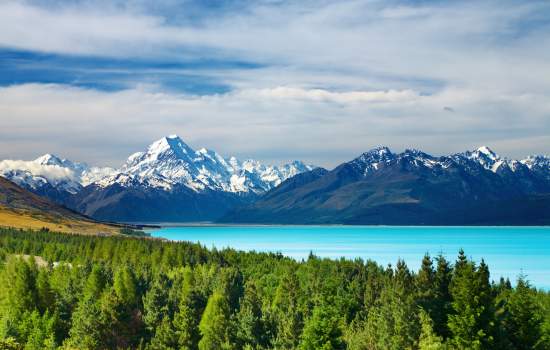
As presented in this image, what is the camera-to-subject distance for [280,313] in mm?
113688

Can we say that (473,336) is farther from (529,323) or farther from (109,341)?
(109,341)

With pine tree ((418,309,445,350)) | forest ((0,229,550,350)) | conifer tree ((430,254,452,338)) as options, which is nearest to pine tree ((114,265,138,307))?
forest ((0,229,550,350))

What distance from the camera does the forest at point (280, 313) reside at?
77750mm

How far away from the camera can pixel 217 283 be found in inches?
6078

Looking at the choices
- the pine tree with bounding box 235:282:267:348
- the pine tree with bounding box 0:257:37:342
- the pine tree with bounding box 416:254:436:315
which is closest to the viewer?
the pine tree with bounding box 416:254:436:315

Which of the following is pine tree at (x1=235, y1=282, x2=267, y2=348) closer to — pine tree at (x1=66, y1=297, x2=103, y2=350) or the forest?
the forest

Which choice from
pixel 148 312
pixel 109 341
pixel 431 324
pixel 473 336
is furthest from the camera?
pixel 148 312

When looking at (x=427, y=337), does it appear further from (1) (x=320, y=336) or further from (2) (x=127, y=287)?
(2) (x=127, y=287)

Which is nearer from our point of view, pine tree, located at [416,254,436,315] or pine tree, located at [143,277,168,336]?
pine tree, located at [416,254,436,315]

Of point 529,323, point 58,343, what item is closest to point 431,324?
point 529,323

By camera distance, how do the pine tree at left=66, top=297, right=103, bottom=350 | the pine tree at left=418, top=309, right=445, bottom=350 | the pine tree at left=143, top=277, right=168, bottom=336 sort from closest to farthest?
the pine tree at left=418, top=309, right=445, bottom=350 → the pine tree at left=66, top=297, right=103, bottom=350 → the pine tree at left=143, top=277, right=168, bottom=336

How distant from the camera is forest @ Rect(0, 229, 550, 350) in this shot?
255ft

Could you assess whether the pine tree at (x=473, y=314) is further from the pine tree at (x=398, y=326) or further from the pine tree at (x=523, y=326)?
the pine tree at (x=398, y=326)

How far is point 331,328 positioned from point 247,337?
25879 mm
